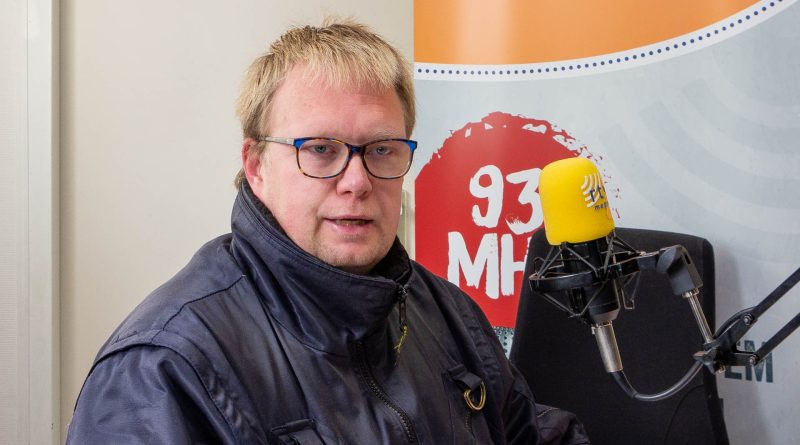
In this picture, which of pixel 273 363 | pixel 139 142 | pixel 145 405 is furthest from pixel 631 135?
pixel 139 142

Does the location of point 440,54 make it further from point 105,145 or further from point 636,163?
point 105,145

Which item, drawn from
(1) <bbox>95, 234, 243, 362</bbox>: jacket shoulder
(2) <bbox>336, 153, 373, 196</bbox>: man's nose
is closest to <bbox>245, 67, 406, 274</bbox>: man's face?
(2) <bbox>336, 153, 373, 196</bbox>: man's nose

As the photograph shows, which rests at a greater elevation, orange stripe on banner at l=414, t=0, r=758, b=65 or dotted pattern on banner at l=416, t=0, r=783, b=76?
orange stripe on banner at l=414, t=0, r=758, b=65

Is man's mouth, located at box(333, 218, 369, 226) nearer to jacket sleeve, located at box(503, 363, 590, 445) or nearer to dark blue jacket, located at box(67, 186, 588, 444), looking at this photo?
dark blue jacket, located at box(67, 186, 588, 444)

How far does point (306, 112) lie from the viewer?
1.14 metres

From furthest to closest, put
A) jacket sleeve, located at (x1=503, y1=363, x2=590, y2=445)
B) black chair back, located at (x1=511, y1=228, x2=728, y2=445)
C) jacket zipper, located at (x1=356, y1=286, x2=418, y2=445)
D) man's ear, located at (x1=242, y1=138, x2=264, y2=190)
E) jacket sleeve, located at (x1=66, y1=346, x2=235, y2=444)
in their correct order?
black chair back, located at (x1=511, y1=228, x2=728, y2=445), jacket sleeve, located at (x1=503, y1=363, x2=590, y2=445), man's ear, located at (x1=242, y1=138, x2=264, y2=190), jacket zipper, located at (x1=356, y1=286, x2=418, y2=445), jacket sleeve, located at (x1=66, y1=346, x2=235, y2=444)

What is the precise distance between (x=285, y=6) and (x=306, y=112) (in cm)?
168

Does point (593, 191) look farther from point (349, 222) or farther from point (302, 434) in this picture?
point (302, 434)

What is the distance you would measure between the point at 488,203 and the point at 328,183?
0.94 meters

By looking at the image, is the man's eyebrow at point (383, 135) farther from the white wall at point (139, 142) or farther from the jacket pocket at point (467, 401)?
the white wall at point (139, 142)

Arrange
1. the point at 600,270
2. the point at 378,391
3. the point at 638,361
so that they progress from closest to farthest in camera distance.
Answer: the point at 600,270, the point at 378,391, the point at 638,361

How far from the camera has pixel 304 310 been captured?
Answer: 107cm

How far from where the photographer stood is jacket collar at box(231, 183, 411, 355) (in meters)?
1.06

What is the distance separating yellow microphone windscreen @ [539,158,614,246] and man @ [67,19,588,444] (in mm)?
245
